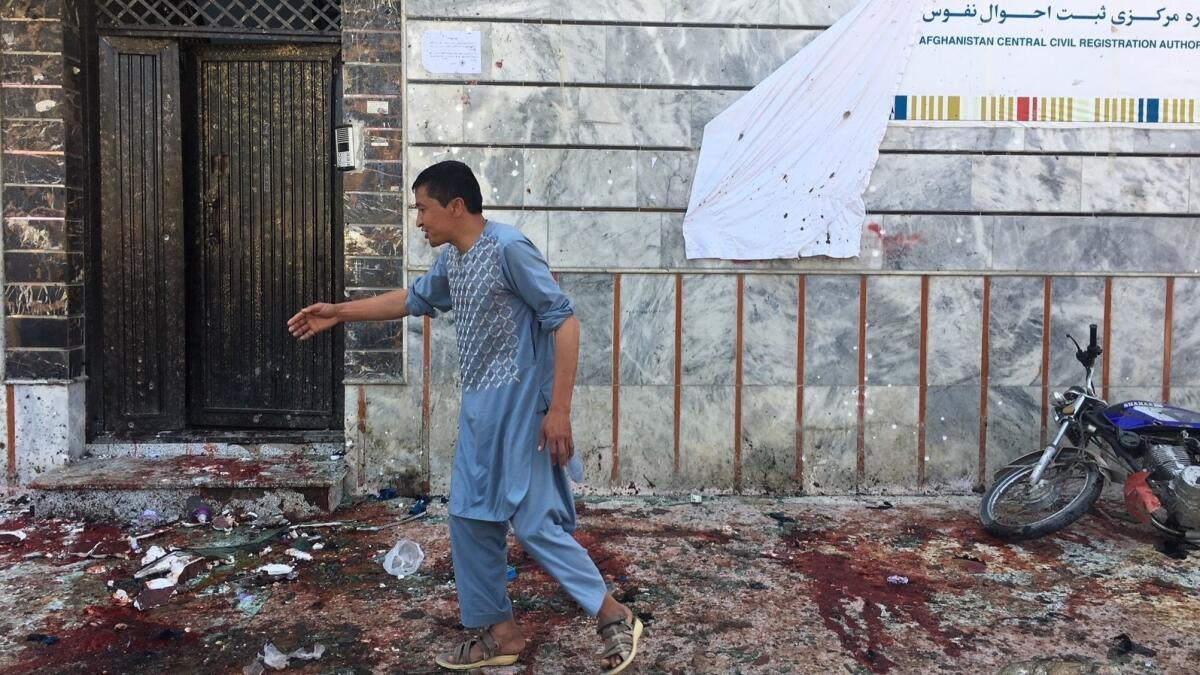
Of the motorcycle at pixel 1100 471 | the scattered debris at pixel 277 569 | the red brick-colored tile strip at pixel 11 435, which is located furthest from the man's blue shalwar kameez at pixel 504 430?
the red brick-colored tile strip at pixel 11 435

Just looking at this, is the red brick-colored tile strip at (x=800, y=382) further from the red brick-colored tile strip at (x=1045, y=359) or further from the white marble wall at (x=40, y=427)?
the white marble wall at (x=40, y=427)

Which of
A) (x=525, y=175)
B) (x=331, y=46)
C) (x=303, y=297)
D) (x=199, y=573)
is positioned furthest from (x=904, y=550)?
(x=331, y=46)

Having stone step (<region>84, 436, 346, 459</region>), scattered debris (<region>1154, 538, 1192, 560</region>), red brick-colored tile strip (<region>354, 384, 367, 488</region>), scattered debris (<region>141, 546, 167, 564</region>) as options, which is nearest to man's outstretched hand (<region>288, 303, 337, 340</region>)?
scattered debris (<region>141, 546, 167, 564</region>)

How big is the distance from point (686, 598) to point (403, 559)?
4.40ft

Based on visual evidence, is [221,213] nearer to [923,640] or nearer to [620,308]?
[620,308]

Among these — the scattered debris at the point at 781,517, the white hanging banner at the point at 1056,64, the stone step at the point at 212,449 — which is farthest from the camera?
the stone step at the point at 212,449

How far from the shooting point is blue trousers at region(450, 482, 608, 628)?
2877 millimetres

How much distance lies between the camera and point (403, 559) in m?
4.07

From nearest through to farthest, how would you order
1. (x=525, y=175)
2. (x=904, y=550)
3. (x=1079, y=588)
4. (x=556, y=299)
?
(x=556, y=299) → (x=1079, y=588) → (x=904, y=550) → (x=525, y=175)

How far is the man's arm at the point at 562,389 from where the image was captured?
2846mm

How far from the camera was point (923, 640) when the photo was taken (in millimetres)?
3342

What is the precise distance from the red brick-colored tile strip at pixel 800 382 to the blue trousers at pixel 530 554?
8.16ft

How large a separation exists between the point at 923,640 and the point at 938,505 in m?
1.91

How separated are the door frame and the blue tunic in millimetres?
2785
